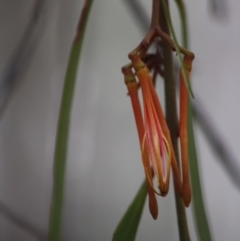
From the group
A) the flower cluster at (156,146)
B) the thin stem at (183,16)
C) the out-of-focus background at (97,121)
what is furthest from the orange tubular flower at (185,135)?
the out-of-focus background at (97,121)

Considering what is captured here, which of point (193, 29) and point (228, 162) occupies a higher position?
point (193, 29)

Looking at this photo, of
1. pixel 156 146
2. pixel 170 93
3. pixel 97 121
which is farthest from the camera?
pixel 97 121

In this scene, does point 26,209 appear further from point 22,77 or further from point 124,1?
point 124,1

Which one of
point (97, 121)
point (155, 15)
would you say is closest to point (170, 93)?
point (155, 15)

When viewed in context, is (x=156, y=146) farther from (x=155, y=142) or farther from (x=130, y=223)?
(x=130, y=223)

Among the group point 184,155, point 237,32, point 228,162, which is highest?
point 237,32

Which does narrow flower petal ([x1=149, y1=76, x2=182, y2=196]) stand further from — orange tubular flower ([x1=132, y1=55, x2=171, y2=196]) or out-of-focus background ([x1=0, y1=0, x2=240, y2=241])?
out-of-focus background ([x1=0, y1=0, x2=240, y2=241])

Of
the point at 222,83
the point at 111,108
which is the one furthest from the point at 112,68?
the point at 222,83
